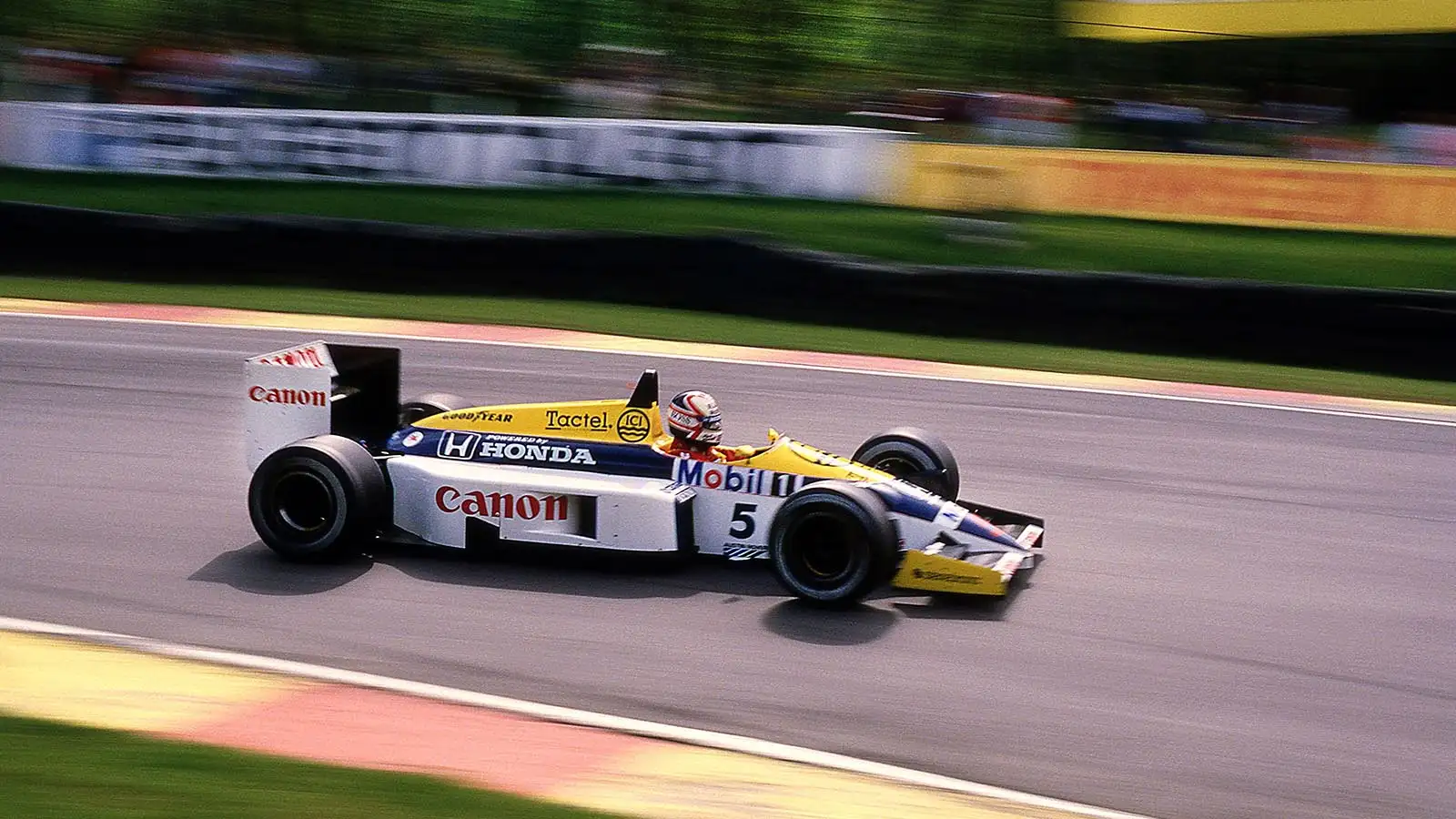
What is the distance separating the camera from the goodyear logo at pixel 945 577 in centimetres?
714

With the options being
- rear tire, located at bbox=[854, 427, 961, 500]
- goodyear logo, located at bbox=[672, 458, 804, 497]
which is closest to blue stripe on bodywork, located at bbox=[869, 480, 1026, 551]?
goodyear logo, located at bbox=[672, 458, 804, 497]

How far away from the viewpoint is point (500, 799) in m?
4.99

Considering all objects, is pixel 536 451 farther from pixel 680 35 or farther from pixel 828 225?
pixel 680 35

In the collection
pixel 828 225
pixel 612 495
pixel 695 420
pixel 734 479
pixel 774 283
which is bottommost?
pixel 612 495

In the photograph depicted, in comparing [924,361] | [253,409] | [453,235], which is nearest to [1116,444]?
[924,361]

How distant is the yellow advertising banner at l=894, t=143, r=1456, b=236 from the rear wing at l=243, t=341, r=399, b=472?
10845 millimetres

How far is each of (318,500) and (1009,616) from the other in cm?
356

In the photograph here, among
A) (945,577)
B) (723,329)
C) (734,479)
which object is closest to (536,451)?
(734,479)

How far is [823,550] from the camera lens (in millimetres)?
7305

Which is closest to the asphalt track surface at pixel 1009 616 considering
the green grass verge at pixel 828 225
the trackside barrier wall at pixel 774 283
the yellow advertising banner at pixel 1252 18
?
the trackside barrier wall at pixel 774 283

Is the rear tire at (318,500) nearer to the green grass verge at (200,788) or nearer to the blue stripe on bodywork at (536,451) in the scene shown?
the blue stripe on bodywork at (536,451)

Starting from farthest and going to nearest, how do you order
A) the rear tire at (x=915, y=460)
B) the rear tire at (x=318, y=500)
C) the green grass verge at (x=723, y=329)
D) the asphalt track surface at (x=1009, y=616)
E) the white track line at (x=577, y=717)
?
the green grass verge at (x=723, y=329) → the rear tire at (x=915, y=460) → the rear tire at (x=318, y=500) → the asphalt track surface at (x=1009, y=616) → the white track line at (x=577, y=717)

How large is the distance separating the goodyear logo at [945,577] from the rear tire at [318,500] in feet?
9.07

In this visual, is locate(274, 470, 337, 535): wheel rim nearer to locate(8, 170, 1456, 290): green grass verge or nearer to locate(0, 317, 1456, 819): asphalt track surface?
locate(0, 317, 1456, 819): asphalt track surface
